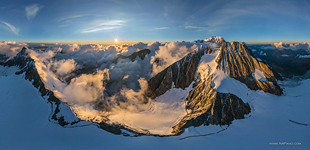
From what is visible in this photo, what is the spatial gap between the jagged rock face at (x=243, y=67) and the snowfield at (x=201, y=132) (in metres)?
7.34

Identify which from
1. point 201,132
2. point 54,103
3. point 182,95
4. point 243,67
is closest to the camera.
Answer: point 201,132

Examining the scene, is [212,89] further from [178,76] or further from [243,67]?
[178,76]

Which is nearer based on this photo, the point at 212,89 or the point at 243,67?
the point at 212,89

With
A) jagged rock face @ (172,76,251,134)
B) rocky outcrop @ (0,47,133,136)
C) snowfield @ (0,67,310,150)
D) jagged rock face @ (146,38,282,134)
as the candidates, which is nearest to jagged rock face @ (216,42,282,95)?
jagged rock face @ (146,38,282,134)

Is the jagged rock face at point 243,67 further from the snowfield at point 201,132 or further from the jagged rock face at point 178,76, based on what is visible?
the jagged rock face at point 178,76

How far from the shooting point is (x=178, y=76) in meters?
134

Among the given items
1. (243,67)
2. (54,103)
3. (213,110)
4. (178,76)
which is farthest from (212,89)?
(54,103)

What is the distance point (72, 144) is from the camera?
70.4 metres

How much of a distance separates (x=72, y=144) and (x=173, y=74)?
315 ft

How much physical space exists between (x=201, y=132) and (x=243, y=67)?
71.0 meters

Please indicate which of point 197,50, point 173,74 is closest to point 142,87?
point 173,74

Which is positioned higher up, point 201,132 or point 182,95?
point 182,95

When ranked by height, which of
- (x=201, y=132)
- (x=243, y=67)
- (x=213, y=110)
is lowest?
(x=201, y=132)

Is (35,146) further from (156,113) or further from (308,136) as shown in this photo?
(308,136)
